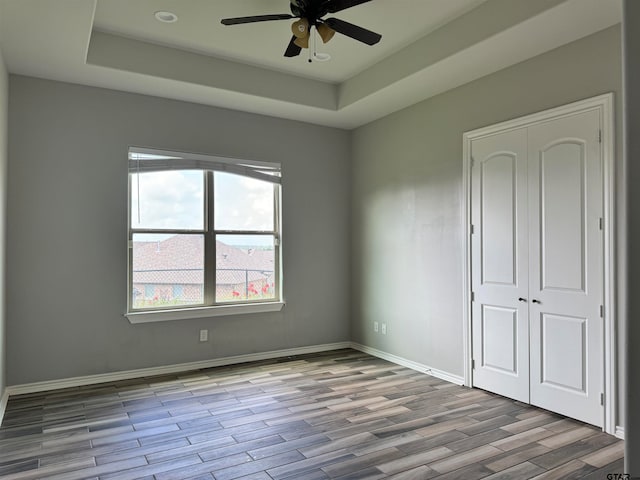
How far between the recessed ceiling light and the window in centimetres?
137

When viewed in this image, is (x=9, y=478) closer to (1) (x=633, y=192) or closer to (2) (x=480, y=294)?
(1) (x=633, y=192)

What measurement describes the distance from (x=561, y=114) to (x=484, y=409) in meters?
2.38

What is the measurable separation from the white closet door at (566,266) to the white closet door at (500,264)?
0.30ft

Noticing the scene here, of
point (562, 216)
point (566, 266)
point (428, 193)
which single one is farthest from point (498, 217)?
point (428, 193)

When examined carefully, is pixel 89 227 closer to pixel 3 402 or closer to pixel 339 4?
pixel 3 402

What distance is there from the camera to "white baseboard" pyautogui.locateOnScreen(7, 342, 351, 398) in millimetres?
4086

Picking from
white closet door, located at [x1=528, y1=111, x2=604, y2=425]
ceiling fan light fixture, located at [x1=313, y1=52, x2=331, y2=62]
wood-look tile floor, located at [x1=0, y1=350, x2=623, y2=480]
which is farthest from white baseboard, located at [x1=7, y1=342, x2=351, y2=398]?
ceiling fan light fixture, located at [x1=313, y1=52, x2=331, y2=62]

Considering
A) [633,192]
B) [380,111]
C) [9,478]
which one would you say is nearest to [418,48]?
[380,111]

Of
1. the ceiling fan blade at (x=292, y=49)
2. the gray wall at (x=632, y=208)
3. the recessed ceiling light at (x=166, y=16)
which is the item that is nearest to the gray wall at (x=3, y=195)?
the recessed ceiling light at (x=166, y=16)

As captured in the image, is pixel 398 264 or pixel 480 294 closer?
pixel 480 294

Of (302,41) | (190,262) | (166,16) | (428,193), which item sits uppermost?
(166,16)

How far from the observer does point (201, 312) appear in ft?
16.0

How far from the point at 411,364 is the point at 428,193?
6.00 ft

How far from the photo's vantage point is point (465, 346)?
4305mm
